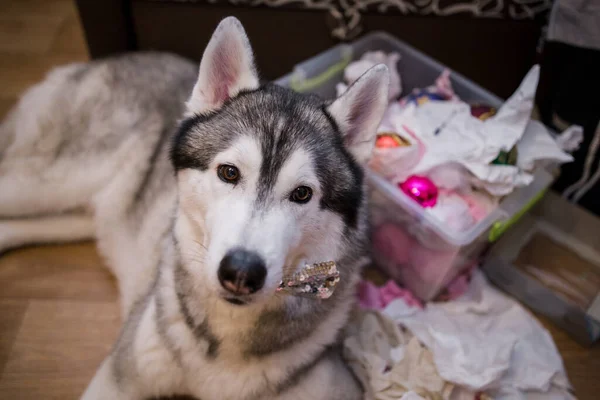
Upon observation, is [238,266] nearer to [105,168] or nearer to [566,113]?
[105,168]

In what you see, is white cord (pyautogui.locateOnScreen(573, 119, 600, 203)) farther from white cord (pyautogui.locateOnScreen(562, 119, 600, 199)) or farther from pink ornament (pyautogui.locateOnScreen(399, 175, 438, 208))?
pink ornament (pyautogui.locateOnScreen(399, 175, 438, 208))

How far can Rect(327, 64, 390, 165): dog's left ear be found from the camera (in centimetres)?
133

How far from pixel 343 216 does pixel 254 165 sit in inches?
12.5

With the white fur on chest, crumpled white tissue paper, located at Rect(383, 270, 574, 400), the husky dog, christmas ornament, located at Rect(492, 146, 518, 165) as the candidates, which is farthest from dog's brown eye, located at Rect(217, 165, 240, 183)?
christmas ornament, located at Rect(492, 146, 518, 165)

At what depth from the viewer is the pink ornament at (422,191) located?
207cm

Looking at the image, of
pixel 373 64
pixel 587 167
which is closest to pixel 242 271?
pixel 373 64

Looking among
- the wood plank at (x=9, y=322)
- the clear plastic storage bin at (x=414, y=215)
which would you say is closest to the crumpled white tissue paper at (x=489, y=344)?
the clear plastic storage bin at (x=414, y=215)

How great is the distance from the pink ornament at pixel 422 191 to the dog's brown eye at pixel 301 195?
933 mm

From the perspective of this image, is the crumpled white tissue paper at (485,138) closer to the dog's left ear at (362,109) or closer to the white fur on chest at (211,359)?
the dog's left ear at (362,109)

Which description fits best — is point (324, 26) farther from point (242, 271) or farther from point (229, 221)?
point (242, 271)

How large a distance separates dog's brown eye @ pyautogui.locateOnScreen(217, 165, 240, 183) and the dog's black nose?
0.24 m

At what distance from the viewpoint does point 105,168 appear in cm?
211

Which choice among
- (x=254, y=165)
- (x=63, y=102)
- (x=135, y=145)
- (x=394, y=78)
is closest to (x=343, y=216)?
(x=254, y=165)

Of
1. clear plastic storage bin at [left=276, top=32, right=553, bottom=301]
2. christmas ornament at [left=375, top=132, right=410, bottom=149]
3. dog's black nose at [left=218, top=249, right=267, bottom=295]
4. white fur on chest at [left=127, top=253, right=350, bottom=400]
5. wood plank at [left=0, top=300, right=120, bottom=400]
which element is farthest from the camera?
christmas ornament at [left=375, top=132, right=410, bottom=149]
